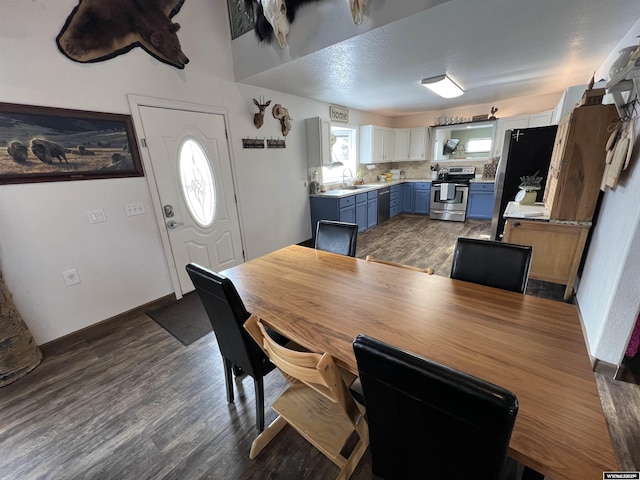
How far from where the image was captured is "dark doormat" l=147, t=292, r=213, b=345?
92.4 inches

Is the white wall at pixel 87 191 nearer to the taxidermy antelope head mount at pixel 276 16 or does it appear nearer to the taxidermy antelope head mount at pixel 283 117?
the taxidermy antelope head mount at pixel 283 117

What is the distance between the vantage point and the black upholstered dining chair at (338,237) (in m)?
2.08

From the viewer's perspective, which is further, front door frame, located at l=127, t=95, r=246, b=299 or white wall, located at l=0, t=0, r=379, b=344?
front door frame, located at l=127, t=95, r=246, b=299

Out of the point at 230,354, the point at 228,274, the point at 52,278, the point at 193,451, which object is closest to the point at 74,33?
the point at 52,278

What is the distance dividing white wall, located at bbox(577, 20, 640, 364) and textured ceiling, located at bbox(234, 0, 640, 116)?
1.61ft

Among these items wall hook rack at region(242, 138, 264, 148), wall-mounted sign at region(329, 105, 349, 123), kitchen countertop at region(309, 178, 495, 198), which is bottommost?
kitchen countertop at region(309, 178, 495, 198)

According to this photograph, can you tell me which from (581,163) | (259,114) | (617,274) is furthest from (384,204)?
(617,274)

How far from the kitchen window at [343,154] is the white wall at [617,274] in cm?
381

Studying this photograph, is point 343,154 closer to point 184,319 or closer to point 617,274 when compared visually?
point 184,319

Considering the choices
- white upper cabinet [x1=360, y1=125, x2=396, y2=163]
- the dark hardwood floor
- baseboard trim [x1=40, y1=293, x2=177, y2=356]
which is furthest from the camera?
white upper cabinet [x1=360, y1=125, x2=396, y2=163]

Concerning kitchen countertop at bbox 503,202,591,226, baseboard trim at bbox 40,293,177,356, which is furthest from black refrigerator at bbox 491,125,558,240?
baseboard trim at bbox 40,293,177,356

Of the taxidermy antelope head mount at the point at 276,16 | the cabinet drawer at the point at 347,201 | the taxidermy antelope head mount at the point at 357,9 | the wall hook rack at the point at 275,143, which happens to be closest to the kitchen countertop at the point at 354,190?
the cabinet drawer at the point at 347,201

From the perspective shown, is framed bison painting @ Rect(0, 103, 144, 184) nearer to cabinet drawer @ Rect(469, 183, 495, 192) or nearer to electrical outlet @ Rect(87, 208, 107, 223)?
electrical outlet @ Rect(87, 208, 107, 223)

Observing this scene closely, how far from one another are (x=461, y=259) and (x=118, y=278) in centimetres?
295
